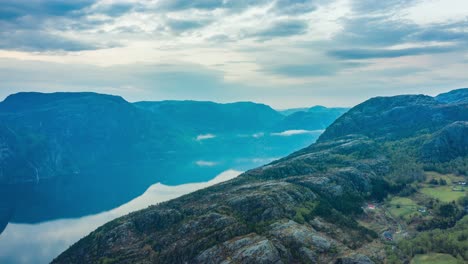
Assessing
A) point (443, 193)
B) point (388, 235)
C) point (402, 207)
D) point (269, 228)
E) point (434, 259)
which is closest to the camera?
point (434, 259)

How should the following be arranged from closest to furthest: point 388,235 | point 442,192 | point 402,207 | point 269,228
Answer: point 269,228 < point 388,235 < point 402,207 < point 442,192

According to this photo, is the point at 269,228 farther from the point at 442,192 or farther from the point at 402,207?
the point at 442,192

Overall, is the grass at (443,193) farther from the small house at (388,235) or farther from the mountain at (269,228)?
the small house at (388,235)

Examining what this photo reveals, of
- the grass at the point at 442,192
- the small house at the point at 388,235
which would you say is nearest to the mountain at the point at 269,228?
the small house at the point at 388,235

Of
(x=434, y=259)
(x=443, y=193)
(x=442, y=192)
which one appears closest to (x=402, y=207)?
(x=443, y=193)

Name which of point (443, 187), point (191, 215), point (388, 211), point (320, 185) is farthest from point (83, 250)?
point (443, 187)

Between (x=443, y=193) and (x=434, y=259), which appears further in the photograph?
(x=443, y=193)

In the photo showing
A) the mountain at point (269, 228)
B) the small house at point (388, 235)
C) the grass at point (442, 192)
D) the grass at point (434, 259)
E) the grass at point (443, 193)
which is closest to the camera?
the grass at point (434, 259)

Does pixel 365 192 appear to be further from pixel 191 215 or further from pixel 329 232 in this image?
pixel 191 215

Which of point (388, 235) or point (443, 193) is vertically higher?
point (443, 193)
